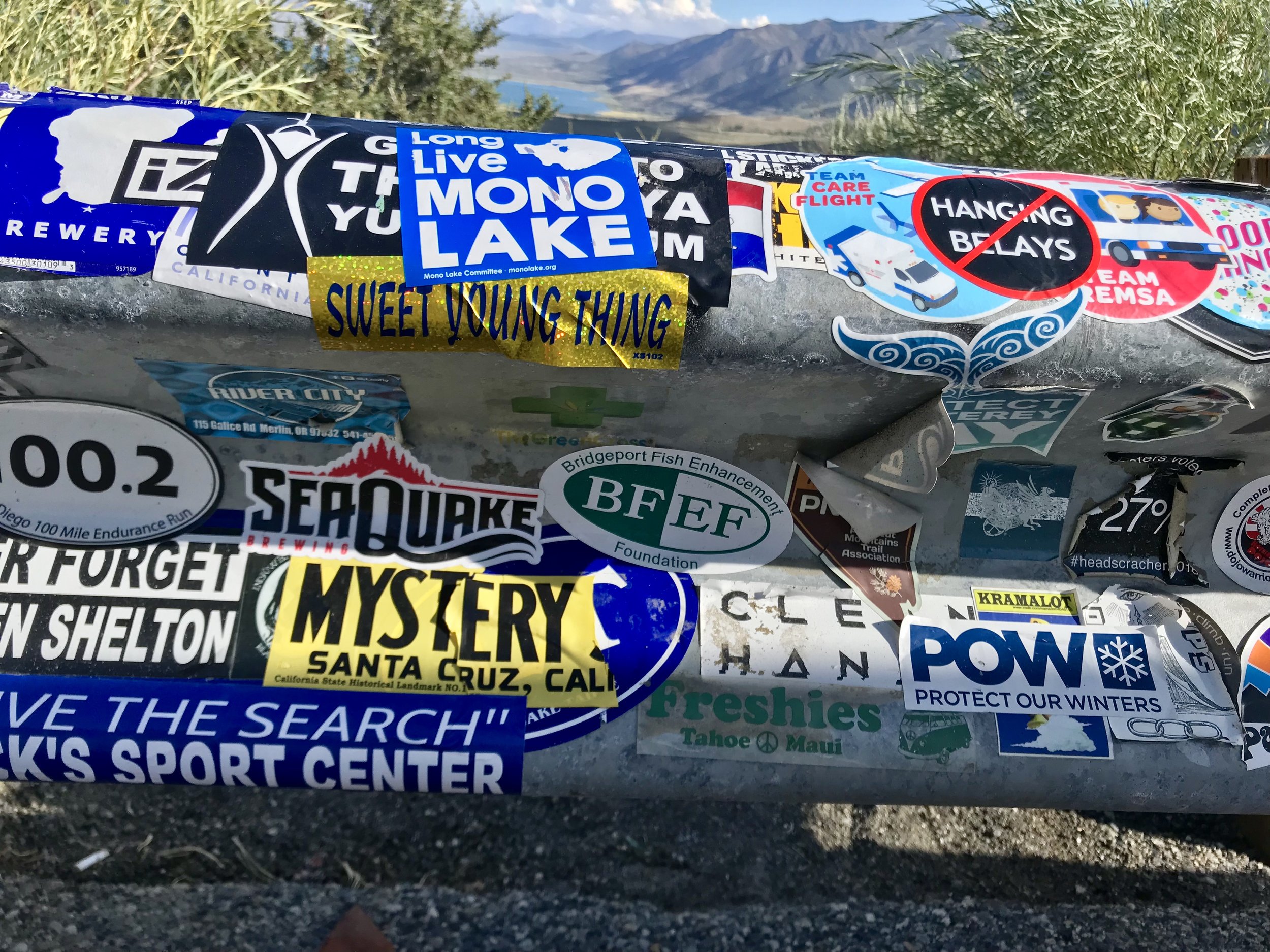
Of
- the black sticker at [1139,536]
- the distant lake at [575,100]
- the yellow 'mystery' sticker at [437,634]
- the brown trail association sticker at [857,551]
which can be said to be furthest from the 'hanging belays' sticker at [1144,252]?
the distant lake at [575,100]

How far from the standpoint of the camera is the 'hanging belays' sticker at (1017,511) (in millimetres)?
2520

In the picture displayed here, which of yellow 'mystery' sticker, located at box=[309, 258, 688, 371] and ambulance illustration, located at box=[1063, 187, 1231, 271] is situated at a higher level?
ambulance illustration, located at box=[1063, 187, 1231, 271]

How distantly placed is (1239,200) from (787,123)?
68.9m

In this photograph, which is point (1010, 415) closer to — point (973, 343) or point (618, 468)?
point (973, 343)

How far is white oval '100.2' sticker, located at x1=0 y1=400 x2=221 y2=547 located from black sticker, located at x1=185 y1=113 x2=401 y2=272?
751 mm

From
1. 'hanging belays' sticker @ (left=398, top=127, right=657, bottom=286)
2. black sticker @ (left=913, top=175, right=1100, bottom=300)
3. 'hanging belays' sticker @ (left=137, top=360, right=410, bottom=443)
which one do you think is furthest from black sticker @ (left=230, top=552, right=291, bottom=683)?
black sticker @ (left=913, top=175, right=1100, bottom=300)

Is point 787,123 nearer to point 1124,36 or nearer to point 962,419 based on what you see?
point 1124,36

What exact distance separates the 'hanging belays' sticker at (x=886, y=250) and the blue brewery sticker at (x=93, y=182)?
1489 millimetres

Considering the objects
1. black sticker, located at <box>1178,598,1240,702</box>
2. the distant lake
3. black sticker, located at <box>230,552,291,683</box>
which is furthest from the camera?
the distant lake

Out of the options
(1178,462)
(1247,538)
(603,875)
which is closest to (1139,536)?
(1178,462)

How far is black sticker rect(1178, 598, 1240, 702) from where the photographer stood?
2461 millimetres

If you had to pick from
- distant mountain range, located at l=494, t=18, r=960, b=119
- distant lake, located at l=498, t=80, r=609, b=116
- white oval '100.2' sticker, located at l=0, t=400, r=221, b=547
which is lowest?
white oval '100.2' sticker, located at l=0, t=400, r=221, b=547

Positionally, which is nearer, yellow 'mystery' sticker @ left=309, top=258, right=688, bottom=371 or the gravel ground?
yellow 'mystery' sticker @ left=309, top=258, right=688, bottom=371

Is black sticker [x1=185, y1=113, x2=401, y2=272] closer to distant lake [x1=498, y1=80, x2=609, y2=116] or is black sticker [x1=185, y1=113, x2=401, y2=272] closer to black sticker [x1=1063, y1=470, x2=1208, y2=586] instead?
black sticker [x1=1063, y1=470, x2=1208, y2=586]
